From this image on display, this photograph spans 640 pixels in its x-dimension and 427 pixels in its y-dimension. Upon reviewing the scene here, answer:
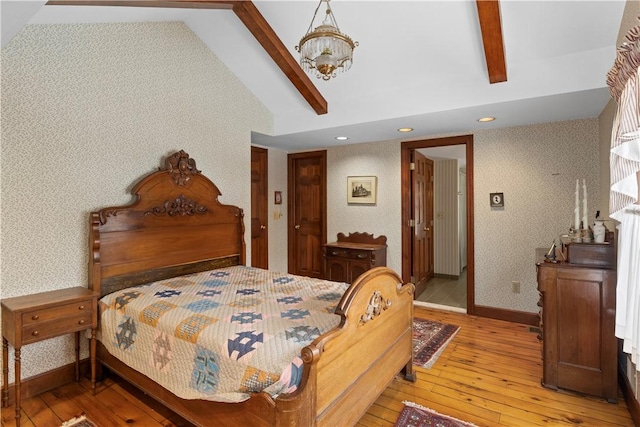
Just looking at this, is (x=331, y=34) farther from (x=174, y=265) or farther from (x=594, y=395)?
(x=594, y=395)

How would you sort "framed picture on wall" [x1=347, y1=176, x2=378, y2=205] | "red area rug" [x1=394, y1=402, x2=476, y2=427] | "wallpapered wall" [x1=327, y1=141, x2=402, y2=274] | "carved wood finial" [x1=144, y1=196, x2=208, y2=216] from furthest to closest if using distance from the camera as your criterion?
Answer: "framed picture on wall" [x1=347, y1=176, x2=378, y2=205], "wallpapered wall" [x1=327, y1=141, x2=402, y2=274], "carved wood finial" [x1=144, y1=196, x2=208, y2=216], "red area rug" [x1=394, y1=402, x2=476, y2=427]

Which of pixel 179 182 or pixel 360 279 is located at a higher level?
pixel 179 182

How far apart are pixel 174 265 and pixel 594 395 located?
346 cm

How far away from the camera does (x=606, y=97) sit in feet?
9.07

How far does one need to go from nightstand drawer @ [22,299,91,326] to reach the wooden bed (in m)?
0.22

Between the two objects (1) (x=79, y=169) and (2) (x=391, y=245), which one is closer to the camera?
(1) (x=79, y=169)

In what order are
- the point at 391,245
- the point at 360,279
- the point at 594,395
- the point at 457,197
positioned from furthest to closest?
the point at 457,197 → the point at 391,245 → the point at 594,395 → the point at 360,279

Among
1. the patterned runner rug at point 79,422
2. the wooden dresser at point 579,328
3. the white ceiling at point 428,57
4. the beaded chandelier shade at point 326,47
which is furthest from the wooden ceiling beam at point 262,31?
the wooden dresser at point 579,328

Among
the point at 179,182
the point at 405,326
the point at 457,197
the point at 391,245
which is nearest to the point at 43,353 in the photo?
the point at 179,182

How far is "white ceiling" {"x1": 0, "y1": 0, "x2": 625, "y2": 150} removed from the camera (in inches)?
95.5

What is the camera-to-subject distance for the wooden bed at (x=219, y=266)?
59.8 inches

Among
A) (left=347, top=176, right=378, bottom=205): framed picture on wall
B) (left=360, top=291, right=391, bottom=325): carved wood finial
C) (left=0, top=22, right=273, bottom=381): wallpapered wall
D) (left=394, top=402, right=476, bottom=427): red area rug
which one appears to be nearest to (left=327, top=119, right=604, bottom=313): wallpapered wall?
(left=347, top=176, right=378, bottom=205): framed picture on wall

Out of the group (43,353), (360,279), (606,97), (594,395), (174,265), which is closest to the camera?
(360,279)

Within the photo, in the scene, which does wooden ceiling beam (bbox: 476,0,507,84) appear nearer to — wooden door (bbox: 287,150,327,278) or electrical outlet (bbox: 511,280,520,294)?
electrical outlet (bbox: 511,280,520,294)
